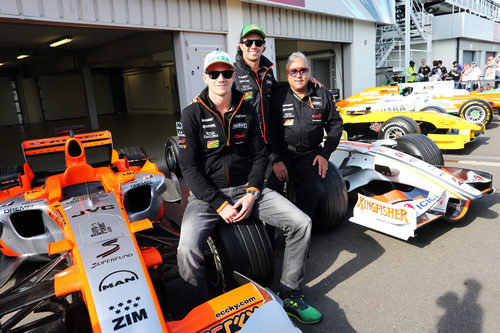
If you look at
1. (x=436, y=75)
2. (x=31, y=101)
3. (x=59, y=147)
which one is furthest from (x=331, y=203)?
(x=31, y=101)

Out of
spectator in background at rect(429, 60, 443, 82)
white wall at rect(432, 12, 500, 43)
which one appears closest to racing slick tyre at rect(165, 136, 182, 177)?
spectator in background at rect(429, 60, 443, 82)

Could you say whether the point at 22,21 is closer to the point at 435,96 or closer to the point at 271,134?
the point at 271,134

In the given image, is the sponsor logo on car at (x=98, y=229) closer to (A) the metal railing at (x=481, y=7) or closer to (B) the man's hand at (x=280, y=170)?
(B) the man's hand at (x=280, y=170)

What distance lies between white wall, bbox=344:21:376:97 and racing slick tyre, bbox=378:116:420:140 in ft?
25.0

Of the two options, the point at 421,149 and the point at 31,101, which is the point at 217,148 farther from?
the point at 31,101

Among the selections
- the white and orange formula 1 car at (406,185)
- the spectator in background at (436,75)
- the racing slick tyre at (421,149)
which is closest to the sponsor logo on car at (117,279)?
the white and orange formula 1 car at (406,185)

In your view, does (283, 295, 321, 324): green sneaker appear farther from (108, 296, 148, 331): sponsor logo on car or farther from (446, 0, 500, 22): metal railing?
(446, 0, 500, 22): metal railing

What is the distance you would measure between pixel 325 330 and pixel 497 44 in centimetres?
4161

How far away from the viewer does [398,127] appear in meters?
6.70

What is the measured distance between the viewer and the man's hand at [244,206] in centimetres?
245

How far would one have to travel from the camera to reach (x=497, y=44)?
34.2 m

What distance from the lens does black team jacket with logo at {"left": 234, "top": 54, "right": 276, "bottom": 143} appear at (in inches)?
125

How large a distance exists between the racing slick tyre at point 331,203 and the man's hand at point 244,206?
1136 millimetres

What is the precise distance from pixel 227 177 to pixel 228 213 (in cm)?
32
